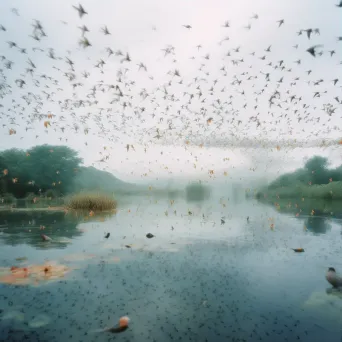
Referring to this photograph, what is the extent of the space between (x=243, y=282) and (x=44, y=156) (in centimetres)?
7724

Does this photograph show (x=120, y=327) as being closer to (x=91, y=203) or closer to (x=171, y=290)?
(x=171, y=290)

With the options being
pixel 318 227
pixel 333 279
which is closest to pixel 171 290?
pixel 333 279

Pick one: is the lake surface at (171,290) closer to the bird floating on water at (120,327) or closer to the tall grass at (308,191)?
the bird floating on water at (120,327)

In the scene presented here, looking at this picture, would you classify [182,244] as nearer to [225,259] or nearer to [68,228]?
[225,259]

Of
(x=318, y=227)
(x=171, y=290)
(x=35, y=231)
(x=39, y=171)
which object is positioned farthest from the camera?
(x=39, y=171)

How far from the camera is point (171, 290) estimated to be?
13195mm

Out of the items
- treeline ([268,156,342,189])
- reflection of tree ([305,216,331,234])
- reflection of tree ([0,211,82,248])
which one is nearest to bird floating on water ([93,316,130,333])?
reflection of tree ([0,211,82,248])

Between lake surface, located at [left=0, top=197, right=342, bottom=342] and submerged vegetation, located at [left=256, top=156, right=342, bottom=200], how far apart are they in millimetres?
73047

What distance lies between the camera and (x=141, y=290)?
515 inches

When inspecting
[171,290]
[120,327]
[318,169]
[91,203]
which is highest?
[318,169]

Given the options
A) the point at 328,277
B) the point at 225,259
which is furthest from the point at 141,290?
the point at 328,277

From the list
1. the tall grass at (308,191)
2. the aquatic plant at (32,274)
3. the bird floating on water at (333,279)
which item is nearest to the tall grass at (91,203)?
the aquatic plant at (32,274)

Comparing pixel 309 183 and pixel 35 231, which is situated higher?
pixel 309 183

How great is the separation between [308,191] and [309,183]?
1206 cm
